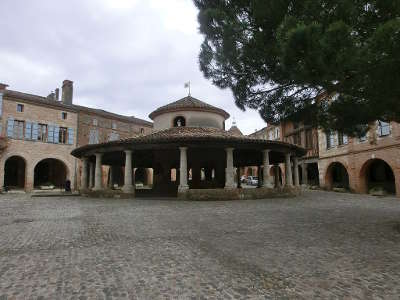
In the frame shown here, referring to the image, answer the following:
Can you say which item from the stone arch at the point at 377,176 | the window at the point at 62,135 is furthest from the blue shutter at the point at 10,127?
the stone arch at the point at 377,176

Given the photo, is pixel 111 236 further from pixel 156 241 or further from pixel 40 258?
Result: pixel 40 258

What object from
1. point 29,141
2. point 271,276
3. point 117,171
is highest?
point 29,141

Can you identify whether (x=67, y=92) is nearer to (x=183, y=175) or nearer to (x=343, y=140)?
(x=183, y=175)

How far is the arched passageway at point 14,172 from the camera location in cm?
2861

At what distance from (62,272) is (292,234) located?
16.4ft

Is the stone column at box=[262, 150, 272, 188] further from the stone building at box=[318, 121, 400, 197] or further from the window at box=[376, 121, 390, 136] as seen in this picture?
the window at box=[376, 121, 390, 136]

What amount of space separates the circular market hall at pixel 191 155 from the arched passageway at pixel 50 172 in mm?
10364

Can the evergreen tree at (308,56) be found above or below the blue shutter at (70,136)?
below

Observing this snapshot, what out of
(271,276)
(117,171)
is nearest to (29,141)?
(117,171)

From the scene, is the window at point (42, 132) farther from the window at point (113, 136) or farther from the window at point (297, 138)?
the window at point (297, 138)

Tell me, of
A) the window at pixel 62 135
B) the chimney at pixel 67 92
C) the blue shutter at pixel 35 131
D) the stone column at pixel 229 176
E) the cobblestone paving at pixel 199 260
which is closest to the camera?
the cobblestone paving at pixel 199 260

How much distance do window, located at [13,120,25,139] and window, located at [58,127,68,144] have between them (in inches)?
142

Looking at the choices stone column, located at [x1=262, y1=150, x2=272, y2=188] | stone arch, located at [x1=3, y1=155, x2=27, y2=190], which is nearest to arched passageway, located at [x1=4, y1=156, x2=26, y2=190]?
stone arch, located at [x1=3, y1=155, x2=27, y2=190]

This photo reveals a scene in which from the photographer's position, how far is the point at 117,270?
4137 millimetres
